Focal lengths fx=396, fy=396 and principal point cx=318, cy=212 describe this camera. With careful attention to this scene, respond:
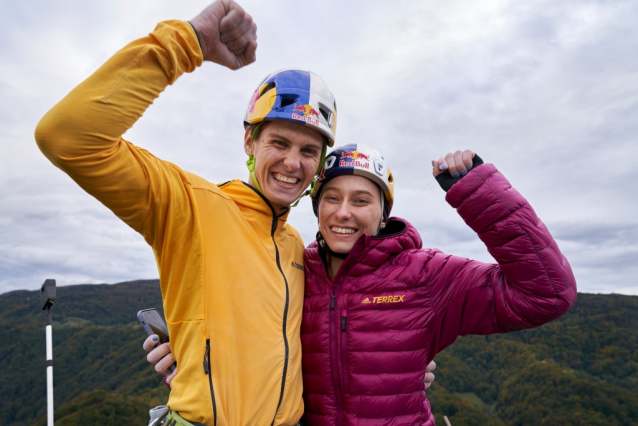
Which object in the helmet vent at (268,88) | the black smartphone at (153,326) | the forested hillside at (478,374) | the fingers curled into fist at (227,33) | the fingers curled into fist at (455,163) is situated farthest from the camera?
the forested hillside at (478,374)

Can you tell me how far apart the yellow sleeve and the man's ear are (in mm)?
1442

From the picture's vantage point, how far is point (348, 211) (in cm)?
447

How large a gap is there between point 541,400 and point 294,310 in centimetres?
9865

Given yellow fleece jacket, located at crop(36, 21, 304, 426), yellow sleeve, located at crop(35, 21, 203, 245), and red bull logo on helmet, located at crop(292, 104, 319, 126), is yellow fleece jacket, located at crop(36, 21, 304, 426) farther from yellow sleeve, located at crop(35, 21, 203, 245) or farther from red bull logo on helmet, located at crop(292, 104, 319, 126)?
red bull logo on helmet, located at crop(292, 104, 319, 126)

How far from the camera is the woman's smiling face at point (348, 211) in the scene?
4465 millimetres

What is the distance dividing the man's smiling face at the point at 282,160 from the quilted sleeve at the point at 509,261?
1469 mm

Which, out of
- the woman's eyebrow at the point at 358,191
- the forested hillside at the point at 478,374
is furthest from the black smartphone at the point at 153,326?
the forested hillside at the point at 478,374

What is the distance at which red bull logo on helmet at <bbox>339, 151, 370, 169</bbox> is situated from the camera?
4.56m

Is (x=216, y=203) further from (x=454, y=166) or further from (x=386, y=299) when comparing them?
(x=454, y=166)

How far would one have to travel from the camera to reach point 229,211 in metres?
3.48

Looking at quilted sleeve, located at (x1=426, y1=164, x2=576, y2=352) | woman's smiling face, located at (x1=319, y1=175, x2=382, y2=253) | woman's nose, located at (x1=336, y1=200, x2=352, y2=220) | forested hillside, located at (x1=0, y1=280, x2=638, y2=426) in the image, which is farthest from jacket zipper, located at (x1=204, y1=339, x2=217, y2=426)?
forested hillside, located at (x1=0, y1=280, x2=638, y2=426)

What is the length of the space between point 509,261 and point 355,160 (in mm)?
1967

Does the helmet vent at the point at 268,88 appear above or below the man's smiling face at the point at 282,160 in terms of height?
above

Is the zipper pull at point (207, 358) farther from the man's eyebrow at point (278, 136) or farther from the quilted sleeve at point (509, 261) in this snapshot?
the quilted sleeve at point (509, 261)
